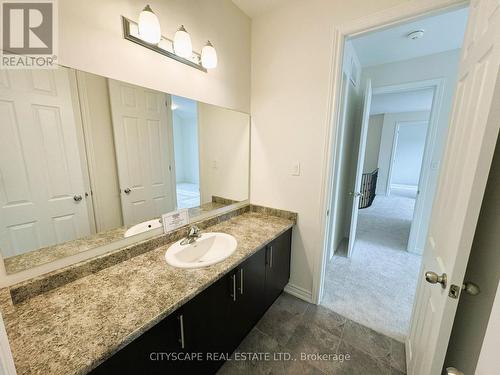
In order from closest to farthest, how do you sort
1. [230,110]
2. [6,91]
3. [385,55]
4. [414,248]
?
[6,91], [230,110], [385,55], [414,248]

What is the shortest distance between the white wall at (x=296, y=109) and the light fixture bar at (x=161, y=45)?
0.64 meters

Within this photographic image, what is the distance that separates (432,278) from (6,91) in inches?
72.2

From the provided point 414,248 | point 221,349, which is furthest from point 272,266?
point 414,248

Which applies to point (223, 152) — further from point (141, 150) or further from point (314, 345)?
point (314, 345)

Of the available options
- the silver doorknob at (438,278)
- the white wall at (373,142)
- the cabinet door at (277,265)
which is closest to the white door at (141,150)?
the cabinet door at (277,265)

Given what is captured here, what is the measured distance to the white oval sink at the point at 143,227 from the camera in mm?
1250

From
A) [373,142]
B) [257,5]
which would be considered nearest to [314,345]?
[257,5]

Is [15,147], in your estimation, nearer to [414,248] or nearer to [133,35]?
[133,35]

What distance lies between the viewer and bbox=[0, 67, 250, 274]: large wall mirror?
0.86m

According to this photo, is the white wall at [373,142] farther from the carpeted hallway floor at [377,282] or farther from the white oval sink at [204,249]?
the white oval sink at [204,249]

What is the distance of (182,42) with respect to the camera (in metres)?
1.24

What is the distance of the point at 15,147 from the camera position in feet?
2.77

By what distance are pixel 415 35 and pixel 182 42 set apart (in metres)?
2.28

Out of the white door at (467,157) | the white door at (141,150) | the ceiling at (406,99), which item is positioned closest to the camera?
the white door at (467,157)
